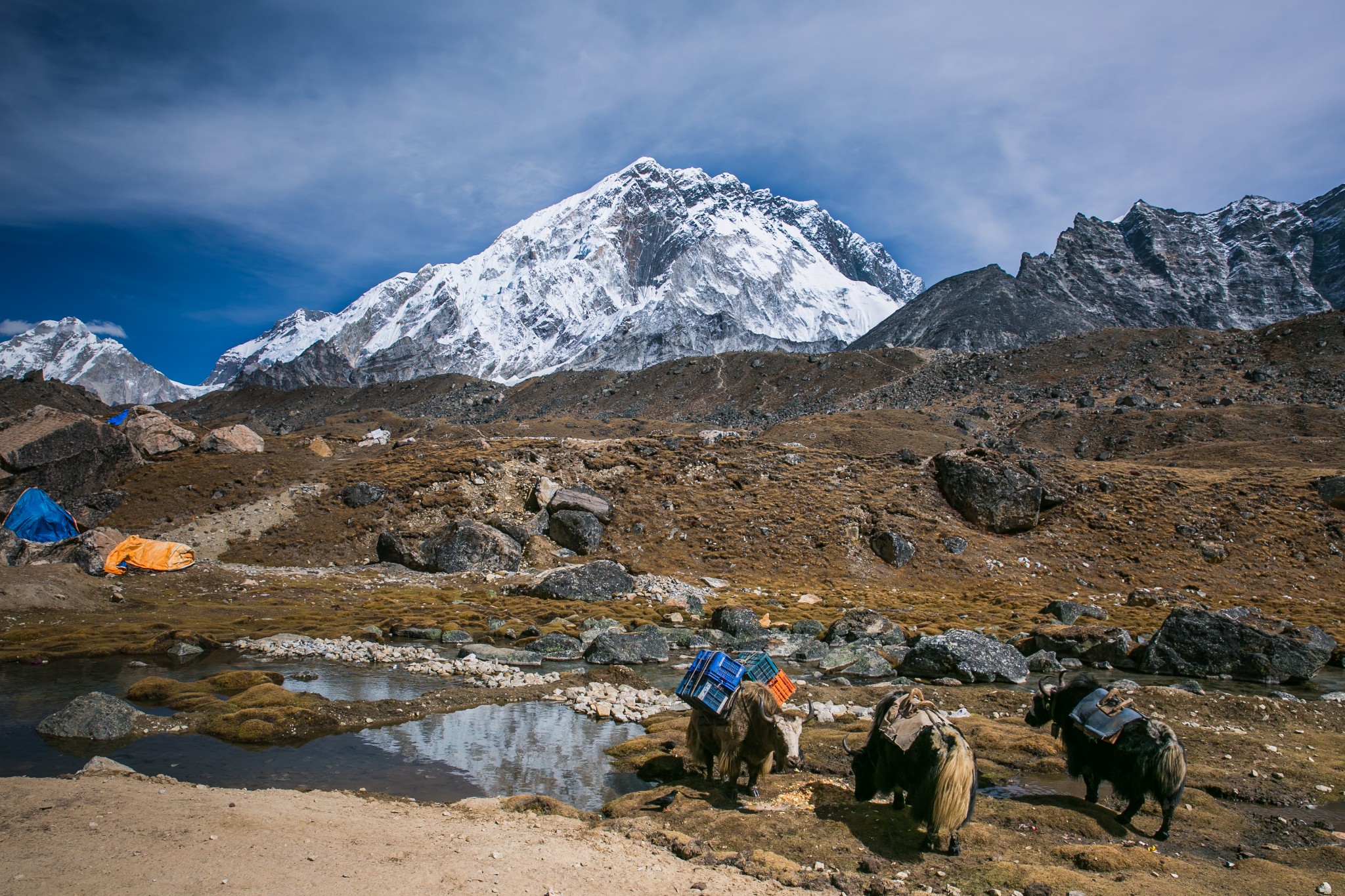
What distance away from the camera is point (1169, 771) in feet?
24.9

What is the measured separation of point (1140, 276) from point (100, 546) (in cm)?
24034

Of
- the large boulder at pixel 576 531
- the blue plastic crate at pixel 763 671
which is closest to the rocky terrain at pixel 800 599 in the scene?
the large boulder at pixel 576 531

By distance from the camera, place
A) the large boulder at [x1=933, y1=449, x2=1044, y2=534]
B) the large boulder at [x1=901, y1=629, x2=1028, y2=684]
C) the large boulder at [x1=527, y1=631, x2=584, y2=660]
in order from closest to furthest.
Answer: the large boulder at [x1=901, y1=629, x2=1028, y2=684] < the large boulder at [x1=527, y1=631, x2=584, y2=660] < the large boulder at [x1=933, y1=449, x2=1044, y2=534]

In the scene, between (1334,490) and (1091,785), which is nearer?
(1091,785)

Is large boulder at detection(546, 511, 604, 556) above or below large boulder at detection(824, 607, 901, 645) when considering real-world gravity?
above

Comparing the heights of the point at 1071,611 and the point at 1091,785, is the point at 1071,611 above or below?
above

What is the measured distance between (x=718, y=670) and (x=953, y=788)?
3.28m

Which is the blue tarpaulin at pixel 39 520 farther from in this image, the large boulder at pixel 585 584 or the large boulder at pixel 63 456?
the large boulder at pixel 585 584

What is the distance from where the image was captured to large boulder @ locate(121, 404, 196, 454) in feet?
137

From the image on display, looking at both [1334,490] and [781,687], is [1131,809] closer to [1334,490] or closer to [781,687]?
[781,687]

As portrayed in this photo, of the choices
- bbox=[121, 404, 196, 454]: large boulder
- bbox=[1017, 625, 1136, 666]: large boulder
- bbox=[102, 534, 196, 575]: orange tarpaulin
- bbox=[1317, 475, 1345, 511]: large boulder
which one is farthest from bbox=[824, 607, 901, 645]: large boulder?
bbox=[121, 404, 196, 454]: large boulder

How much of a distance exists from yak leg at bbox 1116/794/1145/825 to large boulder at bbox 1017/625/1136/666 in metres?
12.5

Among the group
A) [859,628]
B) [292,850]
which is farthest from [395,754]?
[859,628]

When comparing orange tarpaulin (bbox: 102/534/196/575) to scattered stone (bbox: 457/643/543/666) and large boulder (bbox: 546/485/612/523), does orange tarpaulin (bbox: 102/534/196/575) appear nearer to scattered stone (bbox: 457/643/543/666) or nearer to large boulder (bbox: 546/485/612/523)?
large boulder (bbox: 546/485/612/523)
